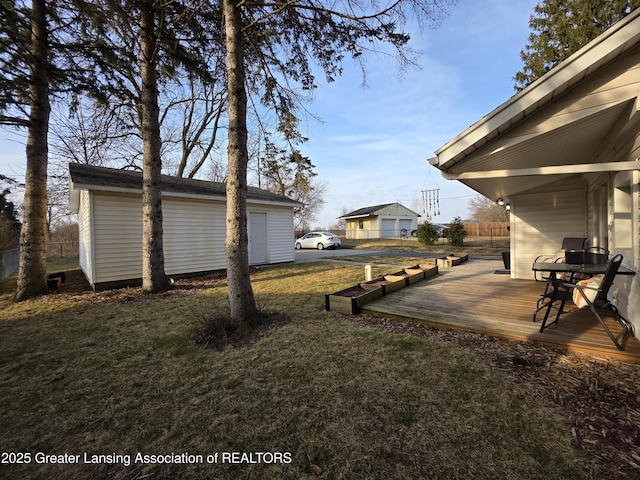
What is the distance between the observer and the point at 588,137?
4043 millimetres

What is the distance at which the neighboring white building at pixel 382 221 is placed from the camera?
106 ft

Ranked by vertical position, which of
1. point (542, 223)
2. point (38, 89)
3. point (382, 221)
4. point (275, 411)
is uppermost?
point (38, 89)

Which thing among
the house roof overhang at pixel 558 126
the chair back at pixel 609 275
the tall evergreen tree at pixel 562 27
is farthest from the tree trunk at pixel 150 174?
the tall evergreen tree at pixel 562 27

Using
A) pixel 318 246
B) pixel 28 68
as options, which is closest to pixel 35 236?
pixel 28 68

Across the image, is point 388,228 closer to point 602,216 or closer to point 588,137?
point 602,216

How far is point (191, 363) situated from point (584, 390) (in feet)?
13.0

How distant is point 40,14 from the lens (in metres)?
6.79

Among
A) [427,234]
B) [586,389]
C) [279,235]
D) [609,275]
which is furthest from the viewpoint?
[427,234]

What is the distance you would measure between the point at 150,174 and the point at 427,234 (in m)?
17.6

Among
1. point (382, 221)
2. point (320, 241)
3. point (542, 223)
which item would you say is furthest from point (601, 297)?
point (382, 221)

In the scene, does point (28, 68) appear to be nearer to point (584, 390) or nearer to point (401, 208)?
point (584, 390)

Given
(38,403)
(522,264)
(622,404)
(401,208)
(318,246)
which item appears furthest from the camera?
(401,208)

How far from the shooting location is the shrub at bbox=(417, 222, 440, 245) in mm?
19688

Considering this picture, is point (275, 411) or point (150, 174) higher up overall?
point (150, 174)
